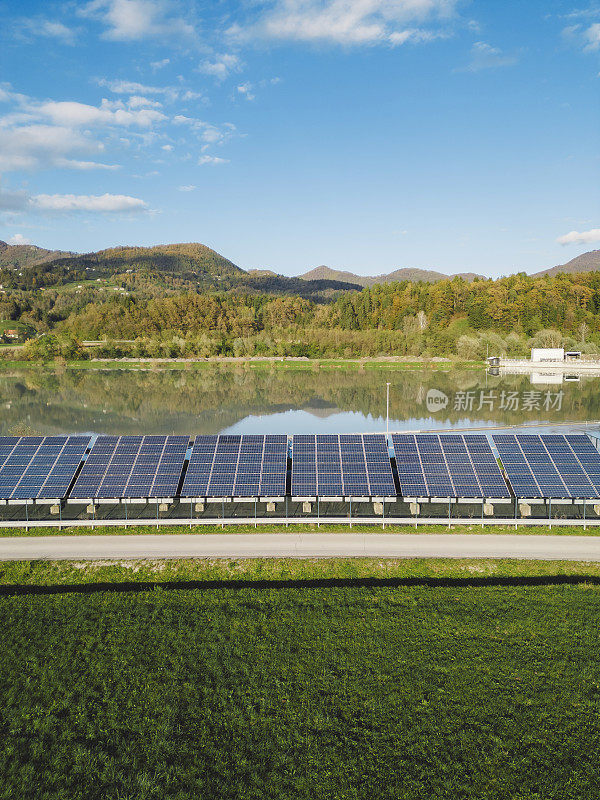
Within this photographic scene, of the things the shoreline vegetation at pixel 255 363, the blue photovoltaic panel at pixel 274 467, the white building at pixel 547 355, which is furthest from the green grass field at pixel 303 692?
the white building at pixel 547 355

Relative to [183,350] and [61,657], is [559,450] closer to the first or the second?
[61,657]

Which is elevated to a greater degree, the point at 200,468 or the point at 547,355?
the point at 200,468

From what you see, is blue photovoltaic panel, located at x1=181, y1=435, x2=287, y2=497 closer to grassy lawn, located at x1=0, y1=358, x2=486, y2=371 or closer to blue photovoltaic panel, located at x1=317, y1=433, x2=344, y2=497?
blue photovoltaic panel, located at x1=317, y1=433, x2=344, y2=497

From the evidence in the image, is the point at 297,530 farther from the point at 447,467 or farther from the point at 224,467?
the point at 447,467

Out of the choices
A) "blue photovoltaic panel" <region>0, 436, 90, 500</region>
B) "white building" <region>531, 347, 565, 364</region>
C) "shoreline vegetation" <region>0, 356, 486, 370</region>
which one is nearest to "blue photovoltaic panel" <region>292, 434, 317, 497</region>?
"blue photovoltaic panel" <region>0, 436, 90, 500</region>

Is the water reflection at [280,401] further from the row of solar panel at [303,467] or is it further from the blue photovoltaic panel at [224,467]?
the row of solar panel at [303,467]

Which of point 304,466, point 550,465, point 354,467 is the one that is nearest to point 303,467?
point 304,466
